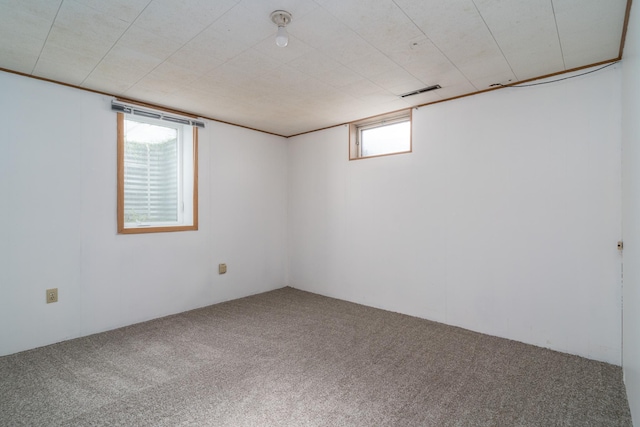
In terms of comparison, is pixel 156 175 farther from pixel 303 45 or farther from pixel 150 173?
pixel 303 45

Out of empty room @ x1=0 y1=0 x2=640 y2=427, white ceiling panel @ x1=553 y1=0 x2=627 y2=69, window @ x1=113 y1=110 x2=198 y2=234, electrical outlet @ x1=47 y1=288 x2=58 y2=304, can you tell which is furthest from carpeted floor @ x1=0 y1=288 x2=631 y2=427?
white ceiling panel @ x1=553 y1=0 x2=627 y2=69

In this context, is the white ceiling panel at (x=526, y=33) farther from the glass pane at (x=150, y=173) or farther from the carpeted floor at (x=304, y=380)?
the glass pane at (x=150, y=173)

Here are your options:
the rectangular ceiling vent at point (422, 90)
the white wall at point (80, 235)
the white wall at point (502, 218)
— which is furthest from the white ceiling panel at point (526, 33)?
the white wall at point (80, 235)

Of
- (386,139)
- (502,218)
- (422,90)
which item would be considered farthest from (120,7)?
(502,218)

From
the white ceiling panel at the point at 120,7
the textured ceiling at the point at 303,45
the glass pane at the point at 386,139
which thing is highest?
the textured ceiling at the point at 303,45

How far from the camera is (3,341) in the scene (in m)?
2.46

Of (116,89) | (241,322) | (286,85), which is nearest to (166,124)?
(116,89)

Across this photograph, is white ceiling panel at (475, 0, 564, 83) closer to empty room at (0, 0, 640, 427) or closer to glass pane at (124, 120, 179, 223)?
empty room at (0, 0, 640, 427)

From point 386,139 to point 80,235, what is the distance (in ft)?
11.0

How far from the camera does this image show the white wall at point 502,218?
240 cm

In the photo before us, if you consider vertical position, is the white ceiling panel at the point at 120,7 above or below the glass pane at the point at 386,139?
above

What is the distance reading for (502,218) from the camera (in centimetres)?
285

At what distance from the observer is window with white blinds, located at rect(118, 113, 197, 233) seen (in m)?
3.23

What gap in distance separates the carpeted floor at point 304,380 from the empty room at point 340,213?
0.06ft
